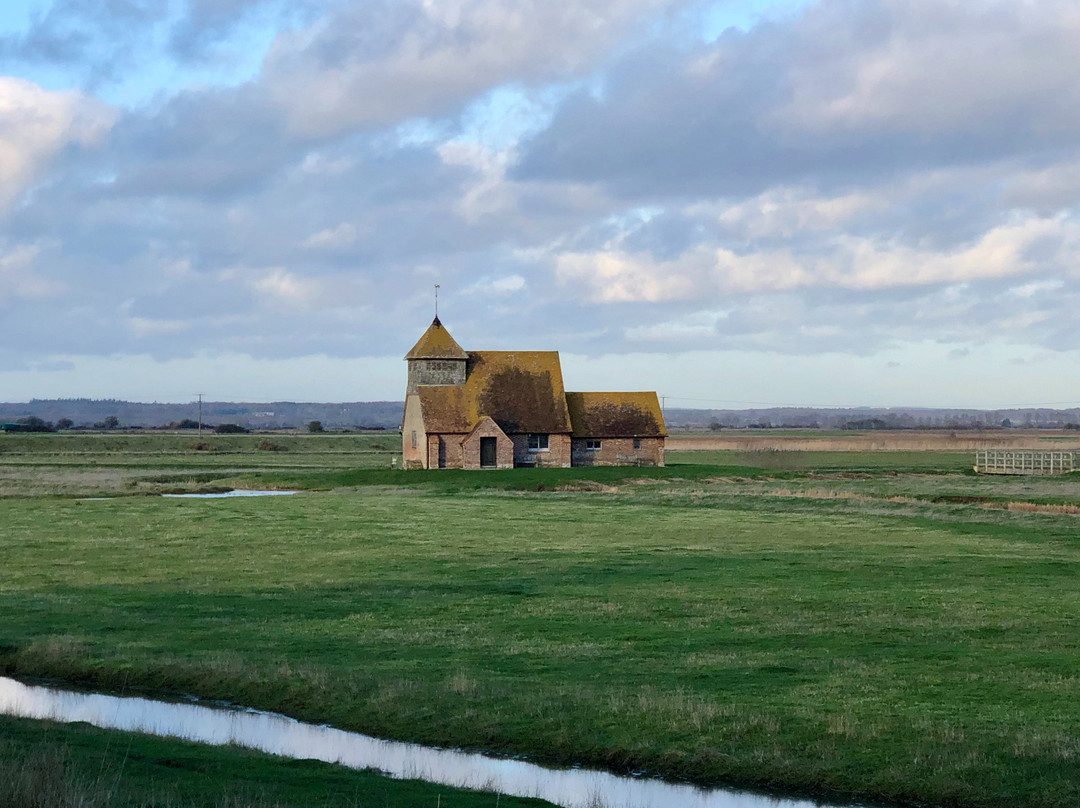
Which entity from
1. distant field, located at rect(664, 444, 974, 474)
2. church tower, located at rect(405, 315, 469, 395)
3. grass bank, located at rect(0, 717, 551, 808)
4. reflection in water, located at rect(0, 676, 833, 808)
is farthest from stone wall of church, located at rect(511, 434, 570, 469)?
grass bank, located at rect(0, 717, 551, 808)

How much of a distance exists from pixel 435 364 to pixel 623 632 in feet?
199

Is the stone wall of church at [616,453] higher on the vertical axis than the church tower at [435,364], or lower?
lower

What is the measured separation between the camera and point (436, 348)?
83500 millimetres

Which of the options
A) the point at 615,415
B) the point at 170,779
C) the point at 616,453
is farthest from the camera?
the point at 615,415

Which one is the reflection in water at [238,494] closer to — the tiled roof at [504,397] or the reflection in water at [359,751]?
the tiled roof at [504,397]

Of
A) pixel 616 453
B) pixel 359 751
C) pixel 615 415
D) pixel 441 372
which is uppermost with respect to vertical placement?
pixel 441 372

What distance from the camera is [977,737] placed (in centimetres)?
1591

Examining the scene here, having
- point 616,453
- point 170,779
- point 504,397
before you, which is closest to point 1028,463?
point 616,453

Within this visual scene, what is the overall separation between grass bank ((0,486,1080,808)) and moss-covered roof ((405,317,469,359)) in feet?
128

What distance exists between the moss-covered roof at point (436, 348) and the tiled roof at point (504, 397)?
1.43 metres

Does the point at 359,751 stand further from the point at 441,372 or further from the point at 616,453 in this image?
the point at 441,372

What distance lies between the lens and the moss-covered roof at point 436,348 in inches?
3273

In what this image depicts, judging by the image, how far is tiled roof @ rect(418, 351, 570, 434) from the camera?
79062 mm

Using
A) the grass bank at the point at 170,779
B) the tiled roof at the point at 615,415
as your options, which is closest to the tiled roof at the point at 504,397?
the tiled roof at the point at 615,415
